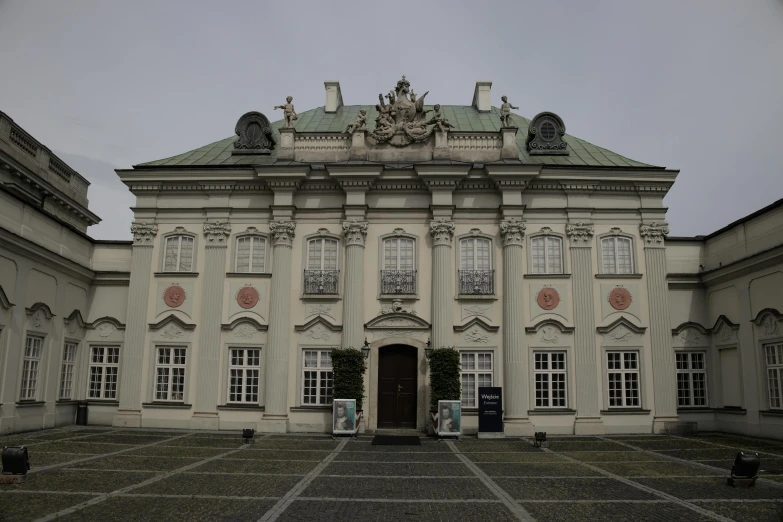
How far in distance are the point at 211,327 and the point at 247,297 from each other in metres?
1.75

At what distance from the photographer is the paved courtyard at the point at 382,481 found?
1029cm

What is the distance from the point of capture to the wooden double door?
23.0 m

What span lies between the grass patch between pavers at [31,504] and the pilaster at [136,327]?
1227 cm

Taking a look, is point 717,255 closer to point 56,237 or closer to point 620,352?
point 620,352

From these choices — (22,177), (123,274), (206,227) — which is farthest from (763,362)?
(22,177)

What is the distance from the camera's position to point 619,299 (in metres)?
23.6

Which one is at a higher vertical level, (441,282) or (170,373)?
(441,282)

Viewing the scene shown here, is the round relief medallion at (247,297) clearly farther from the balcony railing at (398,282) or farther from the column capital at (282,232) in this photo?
the balcony railing at (398,282)

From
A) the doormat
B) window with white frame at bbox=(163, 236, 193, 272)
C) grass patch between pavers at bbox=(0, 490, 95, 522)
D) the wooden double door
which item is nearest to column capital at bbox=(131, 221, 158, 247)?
window with white frame at bbox=(163, 236, 193, 272)

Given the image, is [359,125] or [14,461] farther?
[359,125]

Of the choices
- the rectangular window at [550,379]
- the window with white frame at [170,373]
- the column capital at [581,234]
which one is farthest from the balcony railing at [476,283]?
the window with white frame at [170,373]

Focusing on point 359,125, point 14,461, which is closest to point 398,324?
point 359,125

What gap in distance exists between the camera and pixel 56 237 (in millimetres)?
22953

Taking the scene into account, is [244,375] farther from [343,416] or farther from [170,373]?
[343,416]
